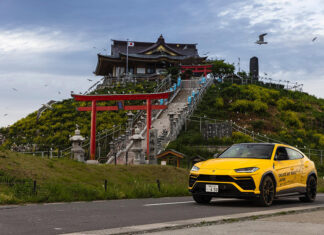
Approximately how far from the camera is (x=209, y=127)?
1251 inches

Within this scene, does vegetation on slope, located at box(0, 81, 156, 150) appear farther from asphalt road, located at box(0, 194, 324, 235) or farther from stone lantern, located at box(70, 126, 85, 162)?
asphalt road, located at box(0, 194, 324, 235)

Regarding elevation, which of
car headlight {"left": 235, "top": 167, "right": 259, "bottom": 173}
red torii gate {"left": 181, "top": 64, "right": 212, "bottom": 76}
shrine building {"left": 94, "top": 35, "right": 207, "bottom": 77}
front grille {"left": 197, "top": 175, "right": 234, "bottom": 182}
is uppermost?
shrine building {"left": 94, "top": 35, "right": 207, "bottom": 77}

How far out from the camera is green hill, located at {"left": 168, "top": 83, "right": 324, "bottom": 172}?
104 feet

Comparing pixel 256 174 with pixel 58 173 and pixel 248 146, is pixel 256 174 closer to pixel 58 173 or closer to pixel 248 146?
pixel 248 146

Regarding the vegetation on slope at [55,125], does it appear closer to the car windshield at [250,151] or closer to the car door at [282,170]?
the car windshield at [250,151]

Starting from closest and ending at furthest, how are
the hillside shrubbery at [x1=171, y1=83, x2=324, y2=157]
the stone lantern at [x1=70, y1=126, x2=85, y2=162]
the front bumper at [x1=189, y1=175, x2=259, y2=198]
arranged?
the front bumper at [x1=189, y1=175, x2=259, y2=198], the stone lantern at [x1=70, y1=126, x2=85, y2=162], the hillside shrubbery at [x1=171, y1=83, x2=324, y2=157]

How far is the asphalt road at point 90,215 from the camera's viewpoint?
6723mm

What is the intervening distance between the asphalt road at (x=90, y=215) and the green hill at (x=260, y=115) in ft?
62.3

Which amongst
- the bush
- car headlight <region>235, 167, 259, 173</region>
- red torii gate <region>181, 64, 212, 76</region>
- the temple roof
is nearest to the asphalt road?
car headlight <region>235, 167, 259, 173</region>

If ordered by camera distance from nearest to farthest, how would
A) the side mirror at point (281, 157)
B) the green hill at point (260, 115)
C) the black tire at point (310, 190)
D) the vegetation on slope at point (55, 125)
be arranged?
the side mirror at point (281, 157), the black tire at point (310, 190), the green hill at point (260, 115), the vegetation on slope at point (55, 125)

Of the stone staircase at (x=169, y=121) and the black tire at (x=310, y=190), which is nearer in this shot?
the black tire at (x=310, y=190)

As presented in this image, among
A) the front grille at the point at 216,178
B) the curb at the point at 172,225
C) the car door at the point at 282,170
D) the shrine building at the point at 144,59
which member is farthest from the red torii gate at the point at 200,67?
the curb at the point at 172,225

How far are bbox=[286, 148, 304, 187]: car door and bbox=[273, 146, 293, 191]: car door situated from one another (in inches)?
8.9

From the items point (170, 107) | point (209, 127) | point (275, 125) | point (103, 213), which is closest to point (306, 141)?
point (275, 125)
